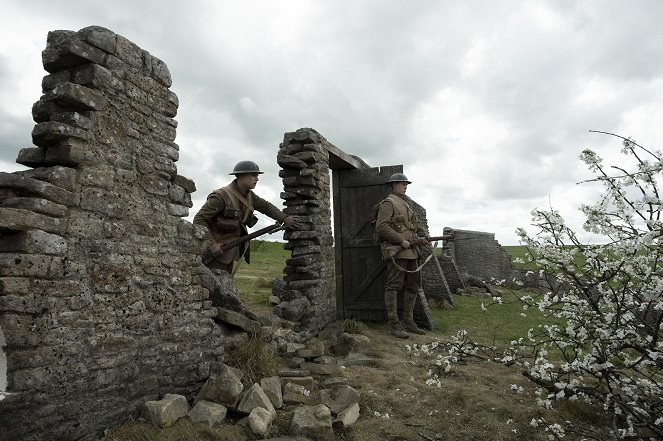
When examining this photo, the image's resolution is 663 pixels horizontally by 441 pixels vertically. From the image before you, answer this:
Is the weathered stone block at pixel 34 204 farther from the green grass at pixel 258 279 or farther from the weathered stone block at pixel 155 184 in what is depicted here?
the green grass at pixel 258 279

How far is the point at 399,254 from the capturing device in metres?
7.20

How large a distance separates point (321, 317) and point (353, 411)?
10.1 feet

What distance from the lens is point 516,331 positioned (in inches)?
299

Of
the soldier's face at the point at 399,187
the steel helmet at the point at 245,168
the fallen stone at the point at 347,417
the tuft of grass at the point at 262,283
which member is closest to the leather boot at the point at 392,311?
the soldier's face at the point at 399,187

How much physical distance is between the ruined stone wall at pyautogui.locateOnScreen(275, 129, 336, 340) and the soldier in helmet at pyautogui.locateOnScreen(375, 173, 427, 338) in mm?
1030

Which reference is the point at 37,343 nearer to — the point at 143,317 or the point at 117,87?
the point at 143,317

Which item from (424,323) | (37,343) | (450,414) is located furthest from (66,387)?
(424,323)

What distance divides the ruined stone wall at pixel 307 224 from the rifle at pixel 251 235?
30.1 inches

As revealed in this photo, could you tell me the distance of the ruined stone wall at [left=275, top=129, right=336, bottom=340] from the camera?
21.8 feet

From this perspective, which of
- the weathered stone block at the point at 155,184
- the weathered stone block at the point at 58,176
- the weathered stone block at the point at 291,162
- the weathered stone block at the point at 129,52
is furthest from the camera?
the weathered stone block at the point at 291,162

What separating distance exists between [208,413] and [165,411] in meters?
0.32

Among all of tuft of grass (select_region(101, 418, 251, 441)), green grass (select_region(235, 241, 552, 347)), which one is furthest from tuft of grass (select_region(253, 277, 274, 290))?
tuft of grass (select_region(101, 418, 251, 441))

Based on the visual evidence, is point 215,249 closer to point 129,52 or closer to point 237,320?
point 237,320

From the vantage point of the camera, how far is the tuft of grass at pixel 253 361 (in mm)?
4281
